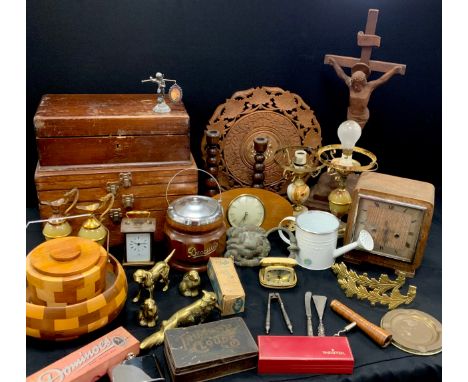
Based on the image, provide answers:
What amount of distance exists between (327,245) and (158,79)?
34.0 inches

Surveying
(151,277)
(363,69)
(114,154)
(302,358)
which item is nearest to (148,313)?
(151,277)

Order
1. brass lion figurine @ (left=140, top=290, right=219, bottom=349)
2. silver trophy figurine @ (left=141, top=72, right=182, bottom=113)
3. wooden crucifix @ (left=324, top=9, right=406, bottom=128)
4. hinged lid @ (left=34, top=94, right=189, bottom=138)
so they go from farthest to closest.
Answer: wooden crucifix @ (left=324, top=9, right=406, bottom=128) → silver trophy figurine @ (left=141, top=72, right=182, bottom=113) → hinged lid @ (left=34, top=94, right=189, bottom=138) → brass lion figurine @ (left=140, top=290, right=219, bottom=349)

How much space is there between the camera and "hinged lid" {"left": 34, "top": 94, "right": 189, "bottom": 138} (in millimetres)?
1730

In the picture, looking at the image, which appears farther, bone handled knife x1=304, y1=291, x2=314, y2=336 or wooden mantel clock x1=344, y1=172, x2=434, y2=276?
wooden mantel clock x1=344, y1=172, x2=434, y2=276

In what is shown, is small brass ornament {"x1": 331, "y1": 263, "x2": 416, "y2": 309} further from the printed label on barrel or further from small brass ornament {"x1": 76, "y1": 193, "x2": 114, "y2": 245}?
small brass ornament {"x1": 76, "y1": 193, "x2": 114, "y2": 245}

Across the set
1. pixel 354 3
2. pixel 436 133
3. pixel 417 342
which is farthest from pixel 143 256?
pixel 436 133

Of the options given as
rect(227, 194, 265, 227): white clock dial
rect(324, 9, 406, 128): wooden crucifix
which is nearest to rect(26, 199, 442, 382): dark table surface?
rect(227, 194, 265, 227): white clock dial

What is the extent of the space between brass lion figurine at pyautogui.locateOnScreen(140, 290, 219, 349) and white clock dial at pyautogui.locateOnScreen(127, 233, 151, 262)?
314 millimetres

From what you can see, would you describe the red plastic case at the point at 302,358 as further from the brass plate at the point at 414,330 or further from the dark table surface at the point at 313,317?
the brass plate at the point at 414,330

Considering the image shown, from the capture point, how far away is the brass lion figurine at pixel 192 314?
1477 millimetres

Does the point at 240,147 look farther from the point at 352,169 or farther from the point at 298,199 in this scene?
the point at 352,169

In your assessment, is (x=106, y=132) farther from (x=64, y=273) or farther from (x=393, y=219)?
(x=393, y=219)

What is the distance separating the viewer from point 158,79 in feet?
6.03

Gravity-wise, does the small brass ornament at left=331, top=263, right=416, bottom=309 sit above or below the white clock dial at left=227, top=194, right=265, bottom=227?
below
